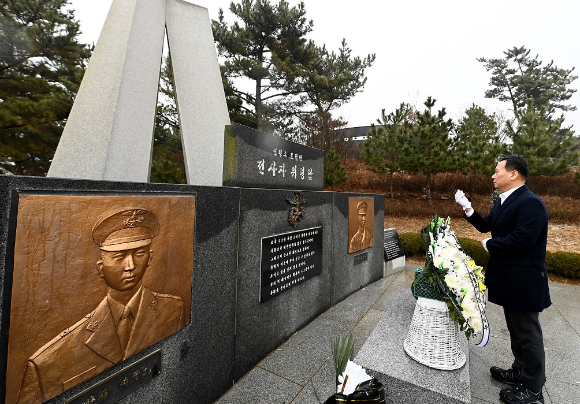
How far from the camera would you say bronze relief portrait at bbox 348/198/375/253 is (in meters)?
5.05

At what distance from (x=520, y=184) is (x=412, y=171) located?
11599mm

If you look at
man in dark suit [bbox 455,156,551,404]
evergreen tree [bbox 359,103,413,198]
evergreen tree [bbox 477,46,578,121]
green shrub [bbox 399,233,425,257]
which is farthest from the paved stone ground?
evergreen tree [bbox 477,46,578,121]

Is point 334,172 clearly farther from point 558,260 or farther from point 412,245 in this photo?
point 558,260

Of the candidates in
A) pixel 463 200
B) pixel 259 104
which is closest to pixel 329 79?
pixel 259 104

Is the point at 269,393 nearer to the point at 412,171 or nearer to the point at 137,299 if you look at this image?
the point at 137,299

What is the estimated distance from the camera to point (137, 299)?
1.82 metres

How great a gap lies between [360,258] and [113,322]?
4.50 metres

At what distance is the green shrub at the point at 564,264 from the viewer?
685 centimetres

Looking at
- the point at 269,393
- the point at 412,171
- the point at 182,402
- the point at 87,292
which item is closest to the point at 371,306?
the point at 269,393

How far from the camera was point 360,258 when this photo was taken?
5406mm

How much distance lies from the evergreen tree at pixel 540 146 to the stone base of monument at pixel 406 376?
1365cm

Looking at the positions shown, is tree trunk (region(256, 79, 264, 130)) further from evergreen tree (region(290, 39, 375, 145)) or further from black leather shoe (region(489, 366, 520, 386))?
black leather shoe (region(489, 366, 520, 386))

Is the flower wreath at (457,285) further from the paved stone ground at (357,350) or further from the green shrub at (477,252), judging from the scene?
the green shrub at (477,252)

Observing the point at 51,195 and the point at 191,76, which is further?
the point at 191,76
